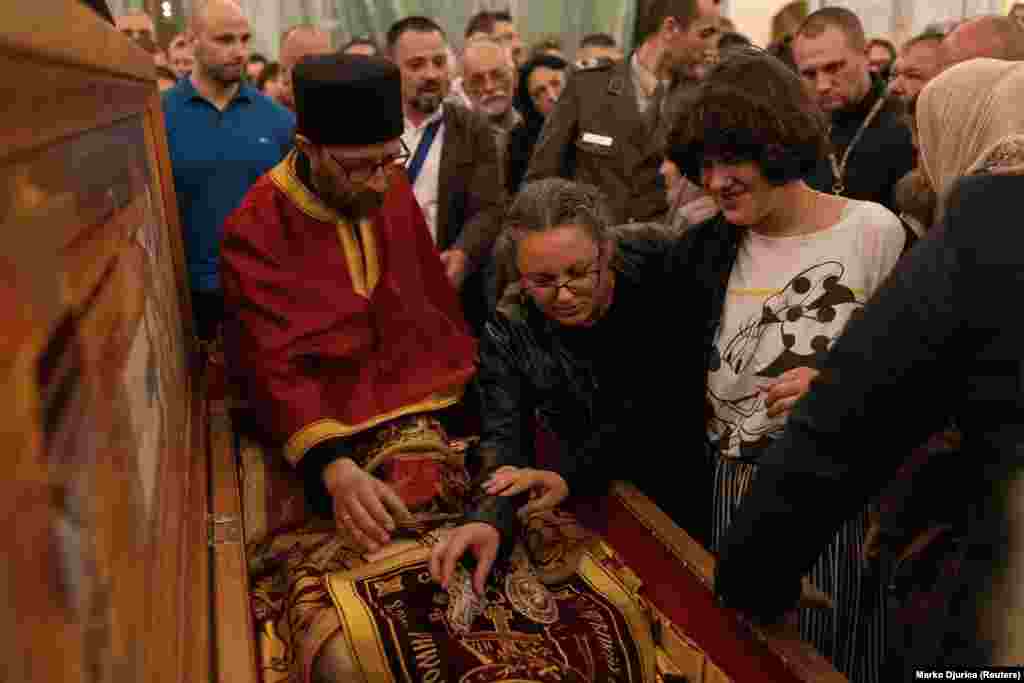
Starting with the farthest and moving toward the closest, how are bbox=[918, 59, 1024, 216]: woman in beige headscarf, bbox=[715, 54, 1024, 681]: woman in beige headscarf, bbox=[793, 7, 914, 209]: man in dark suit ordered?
bbox=[793, 7, 914, 209]: man in dark suit, bbox=[918, 59, 1024, 216]: woman in beige headscarf, bbox=[715, 54, 1024, 681]: woman in beige headscarf

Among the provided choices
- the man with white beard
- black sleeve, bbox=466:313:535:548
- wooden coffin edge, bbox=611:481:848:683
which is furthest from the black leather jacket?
the man with white beard

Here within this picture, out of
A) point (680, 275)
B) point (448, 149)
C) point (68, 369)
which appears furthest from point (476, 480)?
point (448, 149)

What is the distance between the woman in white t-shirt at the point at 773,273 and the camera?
6.08 ft

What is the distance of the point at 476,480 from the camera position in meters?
2.16

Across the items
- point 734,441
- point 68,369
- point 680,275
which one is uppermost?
point 68,369

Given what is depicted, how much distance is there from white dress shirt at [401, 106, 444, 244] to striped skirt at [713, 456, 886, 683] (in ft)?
7.03

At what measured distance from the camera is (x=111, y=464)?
91 centimetres

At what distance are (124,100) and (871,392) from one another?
1.38 metres

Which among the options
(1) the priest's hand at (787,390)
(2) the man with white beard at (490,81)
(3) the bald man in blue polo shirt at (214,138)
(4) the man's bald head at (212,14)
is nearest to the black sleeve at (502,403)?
(1) the priest's hand at (787,390)

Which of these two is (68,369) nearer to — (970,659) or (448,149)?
(970,659)

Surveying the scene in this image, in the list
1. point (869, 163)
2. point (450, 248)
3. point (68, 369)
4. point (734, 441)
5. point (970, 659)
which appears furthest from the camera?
point (450, 248)

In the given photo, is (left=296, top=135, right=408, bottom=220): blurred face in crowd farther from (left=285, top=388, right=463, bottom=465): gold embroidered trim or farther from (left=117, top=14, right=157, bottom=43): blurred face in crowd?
(left=117, top=14, right=157, bottom=43): blurred face in crowd

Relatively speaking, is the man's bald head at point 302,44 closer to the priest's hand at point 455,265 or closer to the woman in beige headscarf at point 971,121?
the priest's hand at point 455,265

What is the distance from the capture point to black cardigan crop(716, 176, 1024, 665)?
875 millimetres
